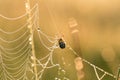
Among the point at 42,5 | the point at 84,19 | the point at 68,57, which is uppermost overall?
the point at 42,5

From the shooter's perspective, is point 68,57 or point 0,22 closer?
point 68,57

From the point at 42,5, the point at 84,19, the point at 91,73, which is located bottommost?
the point at 91,73

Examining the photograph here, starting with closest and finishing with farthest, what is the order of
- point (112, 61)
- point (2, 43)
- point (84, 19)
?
point (112, 61)
point (84, 19)
point (2, 43)

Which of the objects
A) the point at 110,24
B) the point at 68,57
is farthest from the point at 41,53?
the point at 110,24

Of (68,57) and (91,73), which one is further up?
(68,57)

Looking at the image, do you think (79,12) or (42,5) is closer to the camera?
(79,12)

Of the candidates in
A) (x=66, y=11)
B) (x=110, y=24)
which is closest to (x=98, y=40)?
(x=110, y=24)

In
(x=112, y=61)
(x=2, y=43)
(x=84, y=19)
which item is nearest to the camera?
(x=112, y=61)

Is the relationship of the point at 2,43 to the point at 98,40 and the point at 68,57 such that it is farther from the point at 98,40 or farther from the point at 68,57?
the point at 98,40

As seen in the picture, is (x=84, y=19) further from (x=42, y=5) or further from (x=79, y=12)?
(x=42, y=5)
